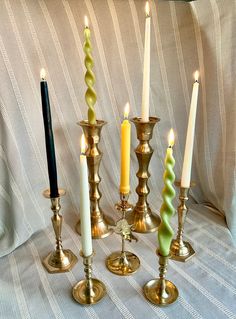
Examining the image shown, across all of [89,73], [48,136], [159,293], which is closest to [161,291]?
[159,293]

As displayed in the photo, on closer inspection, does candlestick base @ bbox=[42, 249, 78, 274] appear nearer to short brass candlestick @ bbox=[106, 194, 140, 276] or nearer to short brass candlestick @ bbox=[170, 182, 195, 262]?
short brass candlestick @ bbox=[106, 194, 140, 276]

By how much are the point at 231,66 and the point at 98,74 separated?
13.3 inches

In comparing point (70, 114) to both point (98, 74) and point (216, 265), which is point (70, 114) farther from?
point (216, 265)

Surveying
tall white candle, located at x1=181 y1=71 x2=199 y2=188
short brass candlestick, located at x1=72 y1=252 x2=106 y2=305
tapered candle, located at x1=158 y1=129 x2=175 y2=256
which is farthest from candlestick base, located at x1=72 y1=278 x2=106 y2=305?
tall white candle, located at x1=181 y1=71 x2=199 y2=188

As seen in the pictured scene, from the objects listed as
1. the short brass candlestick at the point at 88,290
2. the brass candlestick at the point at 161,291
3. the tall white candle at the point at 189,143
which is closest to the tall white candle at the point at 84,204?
the short brass candlestick at the point at 88,290

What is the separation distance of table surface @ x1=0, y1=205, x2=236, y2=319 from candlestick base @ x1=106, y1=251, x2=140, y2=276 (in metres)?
0.01

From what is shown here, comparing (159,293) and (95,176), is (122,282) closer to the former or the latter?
(159,293)

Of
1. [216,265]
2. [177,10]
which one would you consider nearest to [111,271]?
[216,265]

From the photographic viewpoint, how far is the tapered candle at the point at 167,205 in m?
0.43

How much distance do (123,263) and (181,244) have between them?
148mm

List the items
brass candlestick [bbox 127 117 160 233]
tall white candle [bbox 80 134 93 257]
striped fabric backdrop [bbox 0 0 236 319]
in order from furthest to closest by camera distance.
→ 1. brass candlestick [bbox 127 117 160 233]
2. striped fabric backdrop [bbox 0 0 236 319]
3. tall white candle [bbox 80 134 93 257]

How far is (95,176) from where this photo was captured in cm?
70

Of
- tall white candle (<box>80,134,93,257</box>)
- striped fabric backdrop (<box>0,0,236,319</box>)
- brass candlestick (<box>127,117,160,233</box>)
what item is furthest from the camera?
brass candlestick (<box>127,117,160,233</box>)

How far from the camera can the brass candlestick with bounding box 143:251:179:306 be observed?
0.52m
